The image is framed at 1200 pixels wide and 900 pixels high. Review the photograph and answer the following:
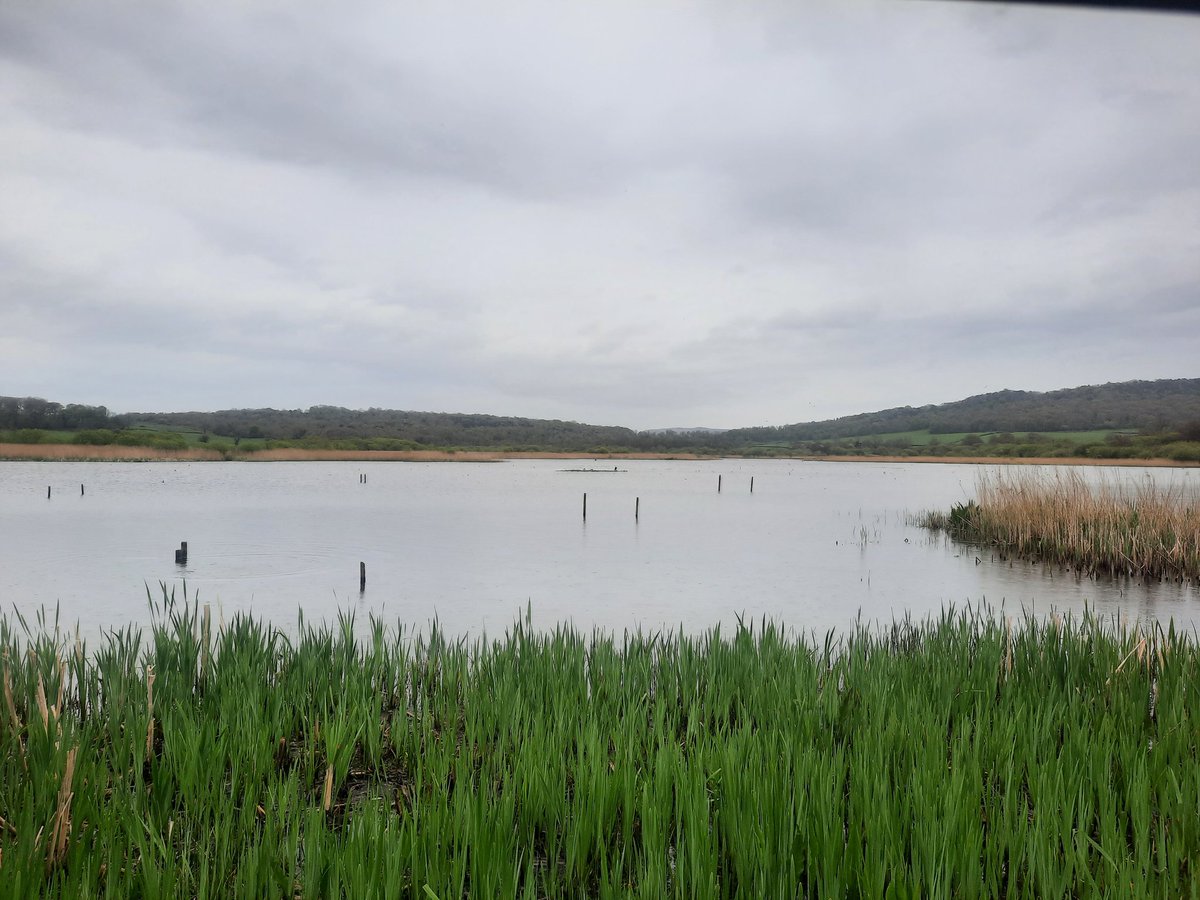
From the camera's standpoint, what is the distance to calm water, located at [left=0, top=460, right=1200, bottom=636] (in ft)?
32.5

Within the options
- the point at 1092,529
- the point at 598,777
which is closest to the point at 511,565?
the point at 1092,529

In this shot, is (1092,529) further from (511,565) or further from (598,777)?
(598,777)

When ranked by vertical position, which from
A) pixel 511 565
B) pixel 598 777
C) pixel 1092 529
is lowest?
pixel 511 565

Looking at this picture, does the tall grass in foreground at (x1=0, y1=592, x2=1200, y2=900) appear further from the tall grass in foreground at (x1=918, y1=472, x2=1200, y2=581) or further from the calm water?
the tall grass in foreground at (x1=918, y1=472, x2=1200, y2=581)

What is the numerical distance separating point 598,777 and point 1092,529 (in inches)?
551

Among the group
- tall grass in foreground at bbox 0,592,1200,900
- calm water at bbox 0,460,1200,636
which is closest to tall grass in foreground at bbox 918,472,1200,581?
calm water at bbox 0,460,1200,636

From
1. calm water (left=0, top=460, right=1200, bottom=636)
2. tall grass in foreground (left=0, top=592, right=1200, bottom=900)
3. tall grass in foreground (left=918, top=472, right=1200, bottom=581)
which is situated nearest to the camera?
tall grass in foreground (left=0, top=592, right=1200, bottom=900)

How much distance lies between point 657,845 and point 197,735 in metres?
2.07

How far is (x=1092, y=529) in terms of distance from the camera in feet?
44.8

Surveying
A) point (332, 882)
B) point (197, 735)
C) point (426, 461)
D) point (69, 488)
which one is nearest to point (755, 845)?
point (332, 882)

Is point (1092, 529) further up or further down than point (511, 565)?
further up

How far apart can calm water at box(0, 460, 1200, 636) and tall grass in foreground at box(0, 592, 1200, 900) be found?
5.89 feet

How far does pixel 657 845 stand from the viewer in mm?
2369

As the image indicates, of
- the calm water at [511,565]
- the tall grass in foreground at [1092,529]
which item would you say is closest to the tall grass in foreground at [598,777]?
the calm water at [511,565]
